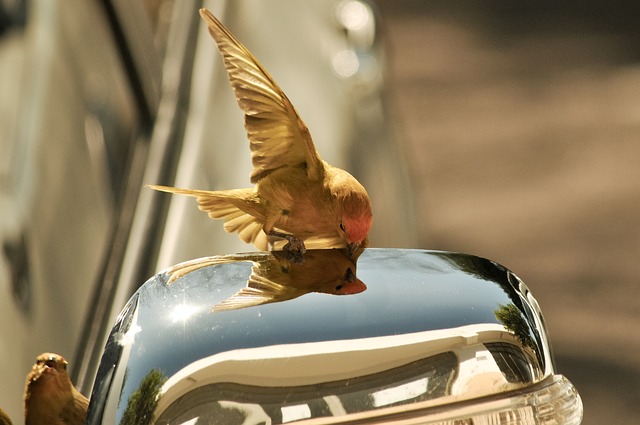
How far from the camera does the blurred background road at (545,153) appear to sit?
507 centimetres

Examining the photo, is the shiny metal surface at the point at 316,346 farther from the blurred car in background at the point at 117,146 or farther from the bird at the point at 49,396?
the blurred car in background at the point at 117,146

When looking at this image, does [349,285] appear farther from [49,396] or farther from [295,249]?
[49,396]

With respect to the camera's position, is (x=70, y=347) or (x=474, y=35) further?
(x=474, y=35)

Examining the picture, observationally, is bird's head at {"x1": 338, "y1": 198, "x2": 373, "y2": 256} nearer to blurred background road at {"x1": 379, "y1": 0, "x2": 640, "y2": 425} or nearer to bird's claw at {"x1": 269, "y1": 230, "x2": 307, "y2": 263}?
bird's claw at {"x1": 269, "y1": 230, "x2": 307, "y2": 263}

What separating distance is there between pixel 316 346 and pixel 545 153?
22.2ft

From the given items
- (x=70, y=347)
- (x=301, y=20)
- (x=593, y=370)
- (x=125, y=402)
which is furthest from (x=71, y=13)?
(x=593, y=370)

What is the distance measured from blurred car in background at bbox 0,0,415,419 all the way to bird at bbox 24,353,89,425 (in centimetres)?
29

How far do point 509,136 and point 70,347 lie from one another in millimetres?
6668

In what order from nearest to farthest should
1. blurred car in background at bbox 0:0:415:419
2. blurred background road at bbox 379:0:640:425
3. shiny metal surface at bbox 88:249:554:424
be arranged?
shiny metal surface at bbox 88:249:554:424 → blurred car in background at bbox 0:0:415:419 → blurred background road at bbox 379:0:640:425

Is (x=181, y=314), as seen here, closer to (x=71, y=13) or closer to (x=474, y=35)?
(x=71, y=13)

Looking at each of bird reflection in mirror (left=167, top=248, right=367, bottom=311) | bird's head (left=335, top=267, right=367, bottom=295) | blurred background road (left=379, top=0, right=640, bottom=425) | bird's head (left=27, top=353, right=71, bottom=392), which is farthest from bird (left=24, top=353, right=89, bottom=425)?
blurred background road (left=379, top=0, right=640, bottom=425)

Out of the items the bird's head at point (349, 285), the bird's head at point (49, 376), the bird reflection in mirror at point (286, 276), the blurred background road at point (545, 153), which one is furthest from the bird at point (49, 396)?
the blurred background road at point (545, 153)

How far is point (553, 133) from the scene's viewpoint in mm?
7641

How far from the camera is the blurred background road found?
5074 millimetres
